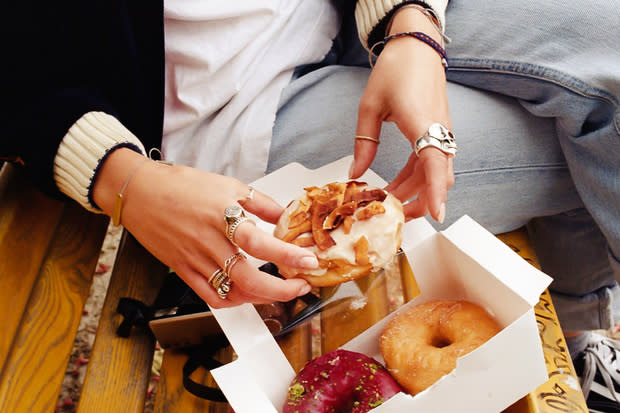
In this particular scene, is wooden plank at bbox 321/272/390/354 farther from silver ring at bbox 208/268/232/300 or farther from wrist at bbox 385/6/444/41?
wrist at bbox 385/6/444/41

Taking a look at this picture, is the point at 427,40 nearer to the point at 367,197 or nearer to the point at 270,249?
the point at 367,197

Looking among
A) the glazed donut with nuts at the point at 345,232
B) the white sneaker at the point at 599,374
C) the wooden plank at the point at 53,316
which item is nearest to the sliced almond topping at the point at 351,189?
the glazed donut with nuts at the point at 345,232

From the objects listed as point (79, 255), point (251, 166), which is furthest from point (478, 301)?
point (79, 255)

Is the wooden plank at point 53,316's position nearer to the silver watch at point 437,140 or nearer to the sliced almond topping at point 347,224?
the sliced almond topping at point 347,224

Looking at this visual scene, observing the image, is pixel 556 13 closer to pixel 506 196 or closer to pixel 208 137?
pixel 506 196

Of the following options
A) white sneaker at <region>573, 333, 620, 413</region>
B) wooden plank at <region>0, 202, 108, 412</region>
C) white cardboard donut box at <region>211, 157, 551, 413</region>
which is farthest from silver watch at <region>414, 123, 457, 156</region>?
white sneaker at <region>573, 333, 620, 413</region>
